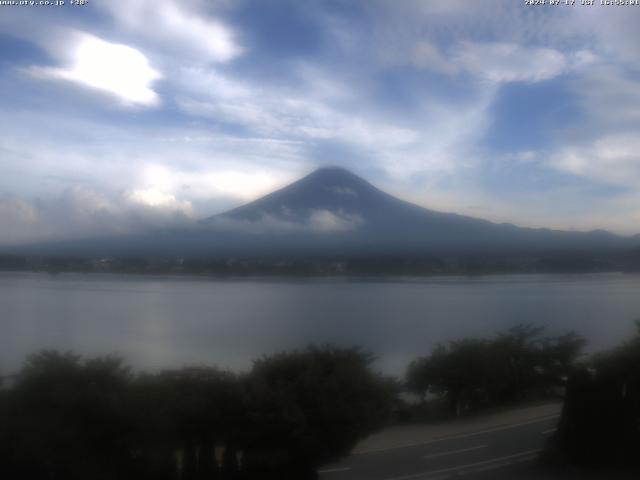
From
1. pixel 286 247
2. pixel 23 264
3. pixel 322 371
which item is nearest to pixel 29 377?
pixel 322 371

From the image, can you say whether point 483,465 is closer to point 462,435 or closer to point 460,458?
point 460,458

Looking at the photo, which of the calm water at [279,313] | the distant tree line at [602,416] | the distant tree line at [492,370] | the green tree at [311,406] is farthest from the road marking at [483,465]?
the calm water at [279,313]

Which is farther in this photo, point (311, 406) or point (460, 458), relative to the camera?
point (311, 406)

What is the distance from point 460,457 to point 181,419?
7.93ft

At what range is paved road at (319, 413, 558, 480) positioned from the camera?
16.7 feet

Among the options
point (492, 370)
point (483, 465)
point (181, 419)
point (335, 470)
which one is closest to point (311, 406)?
point (335, 470)

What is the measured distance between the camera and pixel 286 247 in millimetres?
8375

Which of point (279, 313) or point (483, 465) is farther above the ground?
point (279, 313)

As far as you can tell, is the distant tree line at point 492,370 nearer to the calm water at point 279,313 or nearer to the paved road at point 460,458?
the calm water at point 279,313

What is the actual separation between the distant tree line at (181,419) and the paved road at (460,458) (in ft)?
0.84

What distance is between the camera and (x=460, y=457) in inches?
207

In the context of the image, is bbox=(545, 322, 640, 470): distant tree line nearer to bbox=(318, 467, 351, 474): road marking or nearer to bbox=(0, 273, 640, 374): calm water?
bbox=(0, 273, 640, 374): calm water

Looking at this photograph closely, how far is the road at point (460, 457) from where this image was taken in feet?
16.7

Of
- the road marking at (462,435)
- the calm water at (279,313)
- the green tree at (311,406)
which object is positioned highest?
the calm water at (279,313)
